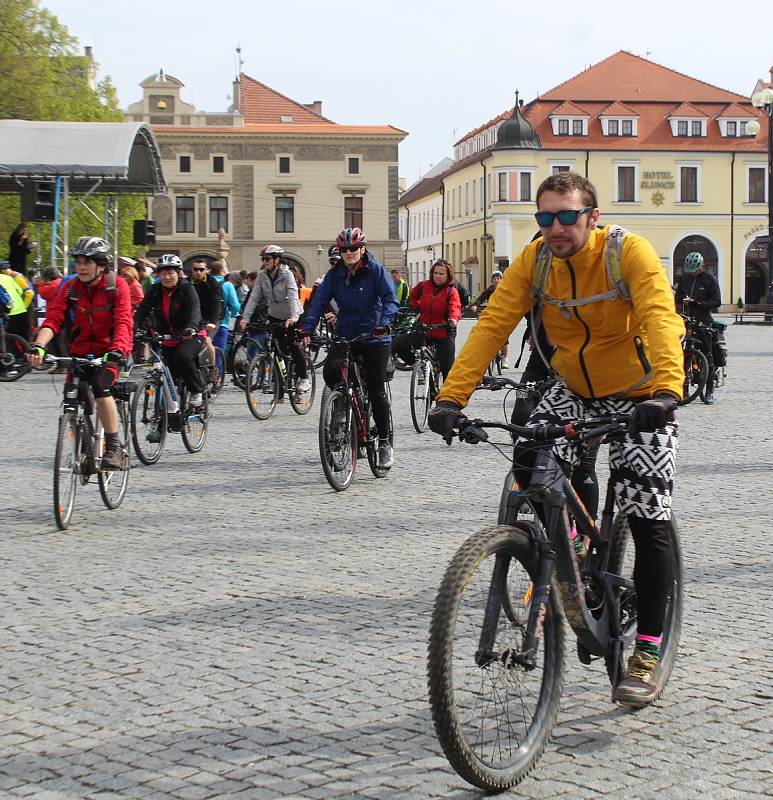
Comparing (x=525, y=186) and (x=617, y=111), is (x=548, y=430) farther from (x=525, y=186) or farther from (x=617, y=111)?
(x=617, y=111)

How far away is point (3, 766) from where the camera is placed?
4.19 m

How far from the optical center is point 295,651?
18.1ft

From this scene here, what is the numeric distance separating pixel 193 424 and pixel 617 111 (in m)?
77.2

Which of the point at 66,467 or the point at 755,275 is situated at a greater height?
the point at 755,275

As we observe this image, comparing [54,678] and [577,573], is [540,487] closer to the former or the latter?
[577,573]

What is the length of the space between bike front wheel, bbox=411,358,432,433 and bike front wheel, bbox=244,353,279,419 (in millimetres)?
2026

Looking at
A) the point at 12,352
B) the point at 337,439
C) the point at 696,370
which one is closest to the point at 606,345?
the point at 337,439

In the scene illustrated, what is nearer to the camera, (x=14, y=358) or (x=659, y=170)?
(x=14, y=358)

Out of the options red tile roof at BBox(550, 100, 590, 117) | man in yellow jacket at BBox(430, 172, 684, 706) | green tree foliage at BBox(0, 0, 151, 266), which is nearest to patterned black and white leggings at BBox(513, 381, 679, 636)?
man in yellow jacket at BBox(430, 172, 684, 706)

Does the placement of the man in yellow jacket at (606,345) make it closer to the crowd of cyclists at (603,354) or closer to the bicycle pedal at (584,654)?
the crowd of cyclists at (603,354)

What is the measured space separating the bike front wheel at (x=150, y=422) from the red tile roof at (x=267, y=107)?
74.9 m

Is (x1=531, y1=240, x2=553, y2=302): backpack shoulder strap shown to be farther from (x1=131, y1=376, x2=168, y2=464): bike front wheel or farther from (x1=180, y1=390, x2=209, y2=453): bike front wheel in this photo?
(x1=180, y1=390, x2=209, y2=453): bike front wheel

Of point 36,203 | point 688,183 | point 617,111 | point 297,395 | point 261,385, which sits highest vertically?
point 617,111

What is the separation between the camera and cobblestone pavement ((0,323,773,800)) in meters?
4.11
